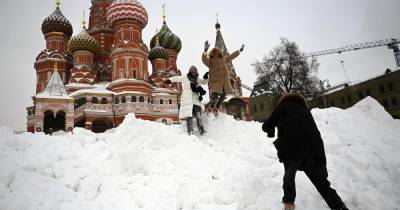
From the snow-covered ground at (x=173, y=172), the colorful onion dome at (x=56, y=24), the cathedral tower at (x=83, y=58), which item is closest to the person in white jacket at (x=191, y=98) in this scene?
the snow-covered ground at (x=173, y=172)

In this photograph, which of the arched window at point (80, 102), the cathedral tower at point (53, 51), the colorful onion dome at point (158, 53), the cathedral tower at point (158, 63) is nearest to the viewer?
the arched window at point (80, 102)

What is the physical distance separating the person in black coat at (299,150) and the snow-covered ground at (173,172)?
41cm

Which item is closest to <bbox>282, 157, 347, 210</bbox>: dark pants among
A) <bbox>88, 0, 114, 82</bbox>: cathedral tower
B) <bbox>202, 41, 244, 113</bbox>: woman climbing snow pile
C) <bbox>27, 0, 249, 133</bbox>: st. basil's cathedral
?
<bbox>202, 41, 244, 113</bbox>: woman climbing snow pile

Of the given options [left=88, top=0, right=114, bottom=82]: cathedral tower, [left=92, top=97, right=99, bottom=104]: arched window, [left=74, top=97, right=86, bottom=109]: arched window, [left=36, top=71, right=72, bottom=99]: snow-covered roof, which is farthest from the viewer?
[left=88, top=0, right=114, bottom=82]: cathedral tower

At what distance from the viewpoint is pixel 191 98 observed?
8391 mm

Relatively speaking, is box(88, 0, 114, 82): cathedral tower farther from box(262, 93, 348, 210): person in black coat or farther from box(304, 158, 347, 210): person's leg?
box(304, 158, 347, 210): person's leg

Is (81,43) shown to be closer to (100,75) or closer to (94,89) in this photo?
(100,75)

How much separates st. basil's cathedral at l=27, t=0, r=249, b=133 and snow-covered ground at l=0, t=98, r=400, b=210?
64.5ft

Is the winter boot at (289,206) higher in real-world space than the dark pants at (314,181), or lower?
lower

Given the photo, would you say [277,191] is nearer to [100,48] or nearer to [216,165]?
[216,165]

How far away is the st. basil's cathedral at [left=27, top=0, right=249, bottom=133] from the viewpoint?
25.7 metres

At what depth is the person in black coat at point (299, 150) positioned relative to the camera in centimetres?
350

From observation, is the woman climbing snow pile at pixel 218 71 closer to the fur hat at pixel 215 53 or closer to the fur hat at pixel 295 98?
the fur hat at pixel 215 53

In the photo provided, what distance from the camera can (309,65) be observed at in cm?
3098
